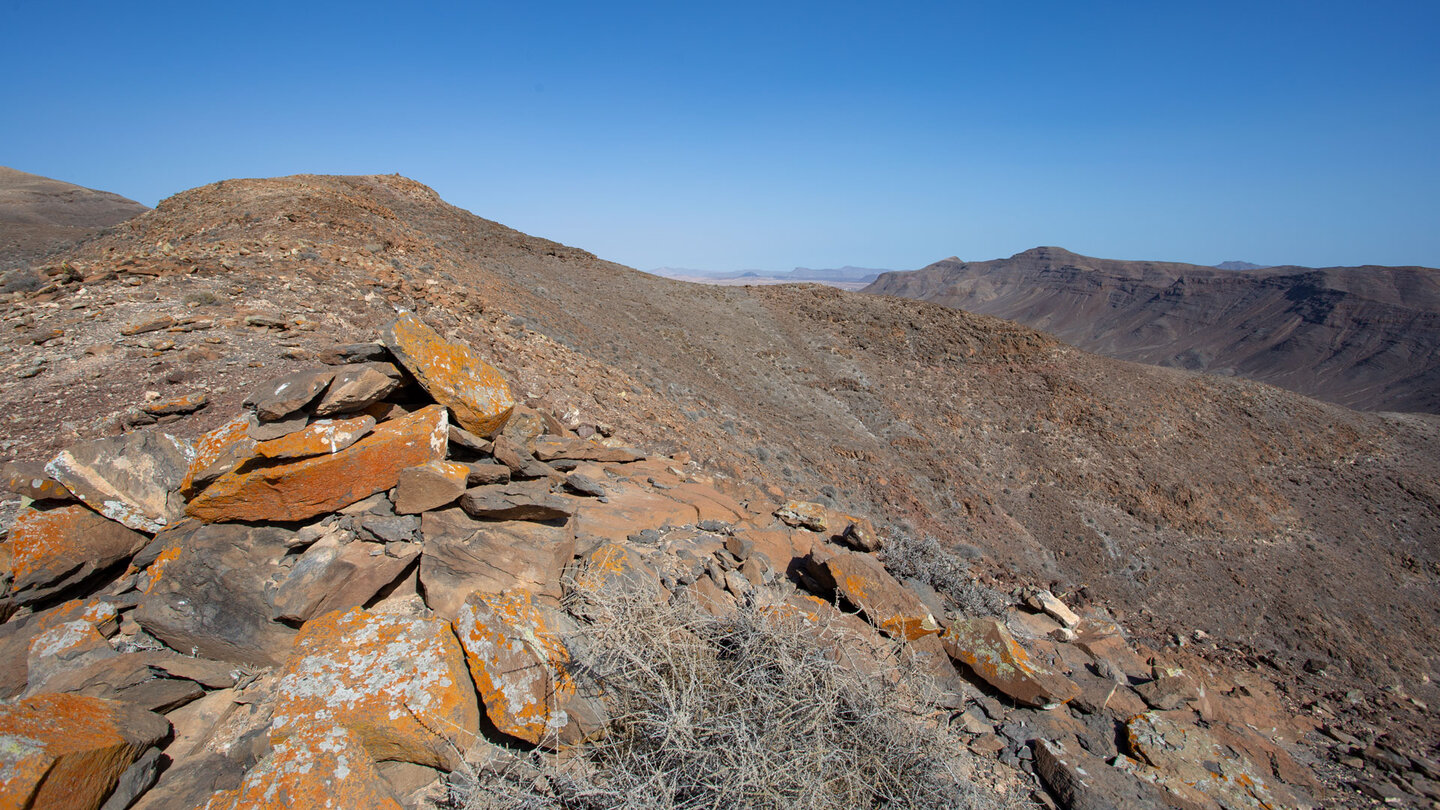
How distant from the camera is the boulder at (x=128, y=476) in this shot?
10.7 ft

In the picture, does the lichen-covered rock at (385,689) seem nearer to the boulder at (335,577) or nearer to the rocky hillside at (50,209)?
the boulder at (335,577)

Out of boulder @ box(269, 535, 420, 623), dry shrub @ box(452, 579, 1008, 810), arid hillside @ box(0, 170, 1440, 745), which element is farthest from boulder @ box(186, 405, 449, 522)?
arid hillside @ box(0, 170, 1440, 745)

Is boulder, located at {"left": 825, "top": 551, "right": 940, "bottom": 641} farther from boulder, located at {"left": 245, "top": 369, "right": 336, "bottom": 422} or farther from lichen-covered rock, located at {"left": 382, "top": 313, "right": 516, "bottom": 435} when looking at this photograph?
boulder, located at {"left": 245, "top": 369, "right": 336, "bottom": 422}

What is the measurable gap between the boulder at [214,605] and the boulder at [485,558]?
28.5 inches

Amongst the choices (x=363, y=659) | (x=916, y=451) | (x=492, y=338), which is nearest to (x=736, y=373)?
(x=916, y=451)

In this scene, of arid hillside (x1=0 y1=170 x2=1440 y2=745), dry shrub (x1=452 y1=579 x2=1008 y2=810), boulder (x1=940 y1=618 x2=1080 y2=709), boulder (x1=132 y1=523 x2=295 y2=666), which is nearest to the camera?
dry shrub (x1=452 y1=579 x2=1008 y2=810)

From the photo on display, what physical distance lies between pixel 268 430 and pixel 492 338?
526cm

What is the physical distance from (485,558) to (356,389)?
150 centimetres

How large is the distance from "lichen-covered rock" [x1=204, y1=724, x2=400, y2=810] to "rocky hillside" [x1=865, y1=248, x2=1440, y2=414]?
47.6m

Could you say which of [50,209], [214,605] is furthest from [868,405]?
[50,209]

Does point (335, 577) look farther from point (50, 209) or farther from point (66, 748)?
point (50, 209)

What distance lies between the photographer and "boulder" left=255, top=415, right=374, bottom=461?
3.38 m

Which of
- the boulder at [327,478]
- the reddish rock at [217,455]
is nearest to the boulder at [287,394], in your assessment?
the reddish rock at [217,455]

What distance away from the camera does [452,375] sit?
4180mm
